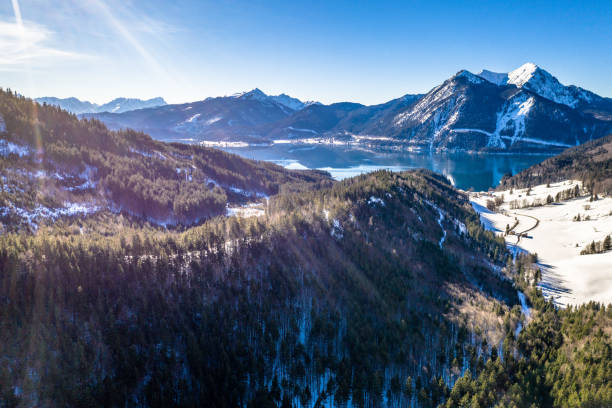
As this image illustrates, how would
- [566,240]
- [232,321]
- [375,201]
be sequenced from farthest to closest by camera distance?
1. [566,240]
2. [375,201]
3. [232,321]

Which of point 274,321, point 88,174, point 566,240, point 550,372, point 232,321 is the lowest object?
point 550,372

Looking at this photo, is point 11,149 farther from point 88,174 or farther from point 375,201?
point 375,201

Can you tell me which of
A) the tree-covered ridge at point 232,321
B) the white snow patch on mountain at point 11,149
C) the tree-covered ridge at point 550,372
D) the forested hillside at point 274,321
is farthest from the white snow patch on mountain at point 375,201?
the white snow patch on mountain at point 11,149

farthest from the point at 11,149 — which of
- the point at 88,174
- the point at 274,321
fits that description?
the point at 274,321

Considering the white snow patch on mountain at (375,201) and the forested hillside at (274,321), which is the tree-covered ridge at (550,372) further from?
the white snow patch on mountain at (375,201)

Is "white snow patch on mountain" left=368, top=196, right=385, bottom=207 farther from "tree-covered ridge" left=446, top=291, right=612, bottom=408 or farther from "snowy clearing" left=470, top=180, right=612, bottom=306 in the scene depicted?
"tree-covered ridge" left=446, top=291, right=612, bottom=408

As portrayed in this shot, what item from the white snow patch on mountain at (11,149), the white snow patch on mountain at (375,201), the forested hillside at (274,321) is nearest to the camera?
the forested hillside at (274,321)
